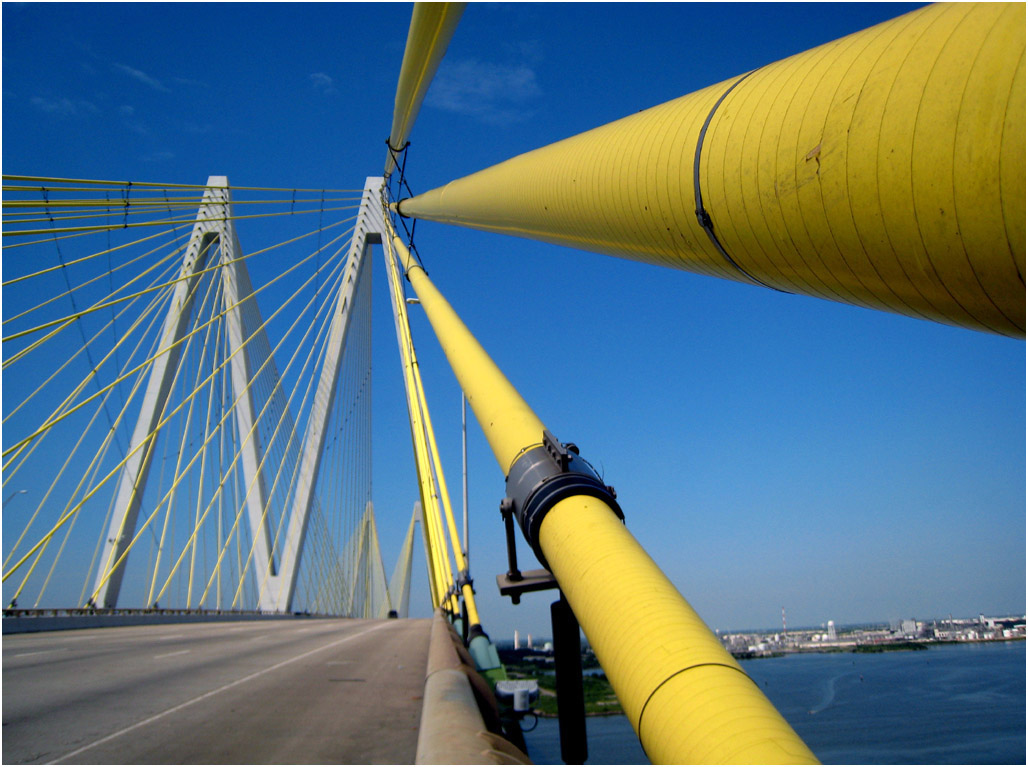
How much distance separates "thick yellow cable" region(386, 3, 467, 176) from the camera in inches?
256

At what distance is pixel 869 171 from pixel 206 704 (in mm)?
8155

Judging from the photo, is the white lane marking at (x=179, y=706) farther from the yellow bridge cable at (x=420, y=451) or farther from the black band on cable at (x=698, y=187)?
the black band on cable at (x=698, y=187)

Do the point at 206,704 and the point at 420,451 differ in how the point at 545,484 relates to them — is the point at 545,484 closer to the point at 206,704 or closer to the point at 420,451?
the point at 206,704

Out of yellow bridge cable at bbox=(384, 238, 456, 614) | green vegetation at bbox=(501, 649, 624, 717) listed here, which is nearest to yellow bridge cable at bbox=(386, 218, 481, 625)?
yellow bridge cable at bbox=(384, 238, 456, 614)

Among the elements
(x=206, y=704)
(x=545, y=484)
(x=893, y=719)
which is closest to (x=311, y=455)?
(x=206, y=704)

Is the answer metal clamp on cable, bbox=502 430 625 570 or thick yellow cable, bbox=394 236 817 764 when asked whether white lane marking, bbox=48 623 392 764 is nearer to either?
metal clamp on cable, bbox=502 430 625 570

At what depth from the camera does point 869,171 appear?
2062 mm

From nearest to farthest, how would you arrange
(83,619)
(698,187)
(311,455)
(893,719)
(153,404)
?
(698,187)
(83,619)
(153,404)
(311,455)
(893,719)

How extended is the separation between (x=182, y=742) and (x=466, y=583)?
8177 mm

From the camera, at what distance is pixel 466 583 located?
45.3 feet

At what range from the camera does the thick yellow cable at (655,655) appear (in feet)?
6.72

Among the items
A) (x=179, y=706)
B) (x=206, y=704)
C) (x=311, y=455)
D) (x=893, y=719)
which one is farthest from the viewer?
(x=893, y=719)

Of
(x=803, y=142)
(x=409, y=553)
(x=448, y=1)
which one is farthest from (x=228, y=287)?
(x=409, y=553)

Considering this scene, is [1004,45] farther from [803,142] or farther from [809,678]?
[809,678]
